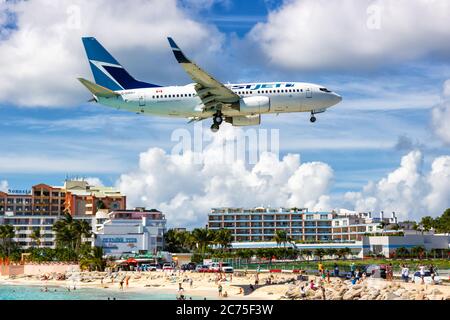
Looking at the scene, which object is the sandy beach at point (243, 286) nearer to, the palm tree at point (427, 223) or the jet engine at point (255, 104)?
the jet engine at point (255, 104)

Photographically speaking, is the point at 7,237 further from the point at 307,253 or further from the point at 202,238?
the point at 307,253

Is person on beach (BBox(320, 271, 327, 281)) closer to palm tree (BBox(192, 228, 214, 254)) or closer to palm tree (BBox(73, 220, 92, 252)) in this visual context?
palm tree (BBox(192, 228, 214, 254))

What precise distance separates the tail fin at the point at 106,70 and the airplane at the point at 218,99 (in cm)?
225

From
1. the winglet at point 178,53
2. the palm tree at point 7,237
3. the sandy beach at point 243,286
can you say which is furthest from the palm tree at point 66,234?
the winglet at point 178,53

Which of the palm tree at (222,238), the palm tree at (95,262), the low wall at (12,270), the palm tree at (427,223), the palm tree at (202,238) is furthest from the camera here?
the palm tree at (427,223)

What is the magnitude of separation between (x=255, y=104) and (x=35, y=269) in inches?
3129

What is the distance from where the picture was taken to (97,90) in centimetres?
5994

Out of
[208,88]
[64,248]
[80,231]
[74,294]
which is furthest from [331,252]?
[208,88]

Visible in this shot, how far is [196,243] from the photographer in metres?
159

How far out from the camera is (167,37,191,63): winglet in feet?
184

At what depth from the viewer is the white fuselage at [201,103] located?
60125mm
